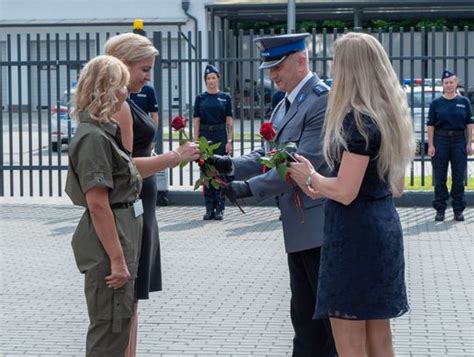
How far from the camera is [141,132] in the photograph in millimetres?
5535

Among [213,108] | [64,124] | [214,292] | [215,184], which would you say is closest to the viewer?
[215,184]

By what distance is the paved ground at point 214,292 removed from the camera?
7230 mm

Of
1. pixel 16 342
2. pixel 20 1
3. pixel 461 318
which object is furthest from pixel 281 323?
pixel 20 1

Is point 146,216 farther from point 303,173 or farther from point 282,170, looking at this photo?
point 303,173

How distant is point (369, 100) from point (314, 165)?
86cm

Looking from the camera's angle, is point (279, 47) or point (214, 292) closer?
point (279, 47)

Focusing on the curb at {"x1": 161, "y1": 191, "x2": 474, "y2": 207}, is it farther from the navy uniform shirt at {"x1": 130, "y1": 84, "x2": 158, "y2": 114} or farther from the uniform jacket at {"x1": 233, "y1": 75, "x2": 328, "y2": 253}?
the uniform jacket at {"x1": 233, "y1": 75, "x2": 328, "y2": 253}

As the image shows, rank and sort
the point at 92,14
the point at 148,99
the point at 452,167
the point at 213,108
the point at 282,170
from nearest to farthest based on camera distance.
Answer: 1. the point at 282,170
2. the point at 148,99
3. the point at 452,167
4. the point at 213,108
5. the point at 92,14

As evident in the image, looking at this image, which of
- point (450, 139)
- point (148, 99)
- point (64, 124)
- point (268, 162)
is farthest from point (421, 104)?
point (268, 162)

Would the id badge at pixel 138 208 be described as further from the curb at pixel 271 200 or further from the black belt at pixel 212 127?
the curb at pixel 271 200

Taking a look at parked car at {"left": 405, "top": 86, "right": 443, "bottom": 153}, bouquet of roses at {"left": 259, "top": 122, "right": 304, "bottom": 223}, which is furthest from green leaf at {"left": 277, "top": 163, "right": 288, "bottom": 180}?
parked car at {"left": 405, "top": 86, "right": 443, "bottom": 153}

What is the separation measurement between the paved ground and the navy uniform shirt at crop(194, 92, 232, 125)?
1.27 meters

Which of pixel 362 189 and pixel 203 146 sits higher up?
pixel 203 146

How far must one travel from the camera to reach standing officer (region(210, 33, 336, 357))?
5430mm
